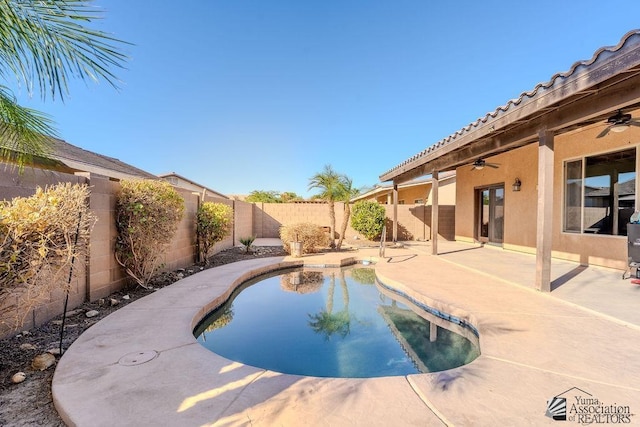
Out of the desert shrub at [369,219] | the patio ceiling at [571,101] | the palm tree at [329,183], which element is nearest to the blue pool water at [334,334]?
the patio ceiling at [571,101]

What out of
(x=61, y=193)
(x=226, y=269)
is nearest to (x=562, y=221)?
→ (x=226, y=269)

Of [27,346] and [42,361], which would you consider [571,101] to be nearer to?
[42,361]

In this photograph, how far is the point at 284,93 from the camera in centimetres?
1423

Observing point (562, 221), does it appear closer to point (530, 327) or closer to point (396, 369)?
point (530, 327)

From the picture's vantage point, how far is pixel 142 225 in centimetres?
546

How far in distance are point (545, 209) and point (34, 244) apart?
709 cm

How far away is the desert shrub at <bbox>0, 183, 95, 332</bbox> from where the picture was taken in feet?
8.30

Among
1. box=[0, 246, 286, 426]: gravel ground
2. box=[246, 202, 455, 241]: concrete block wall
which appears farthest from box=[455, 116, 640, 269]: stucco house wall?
box=[0, 246, 286, 426]: gravel ground

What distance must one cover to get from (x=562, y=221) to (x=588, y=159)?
1734mm

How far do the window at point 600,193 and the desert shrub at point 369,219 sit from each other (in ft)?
23.7

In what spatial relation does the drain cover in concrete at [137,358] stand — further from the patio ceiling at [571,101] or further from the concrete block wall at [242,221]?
the concrete block wall at [242,221]

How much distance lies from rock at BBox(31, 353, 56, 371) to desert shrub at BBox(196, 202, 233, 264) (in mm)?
5601

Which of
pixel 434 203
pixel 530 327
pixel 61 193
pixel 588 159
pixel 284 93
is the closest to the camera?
pixel 61 193

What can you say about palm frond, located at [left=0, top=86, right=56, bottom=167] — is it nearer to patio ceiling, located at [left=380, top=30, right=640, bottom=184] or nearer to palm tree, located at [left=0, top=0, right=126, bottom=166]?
palm tree, located at [left=0, top=0, right=126, bottom=166]
